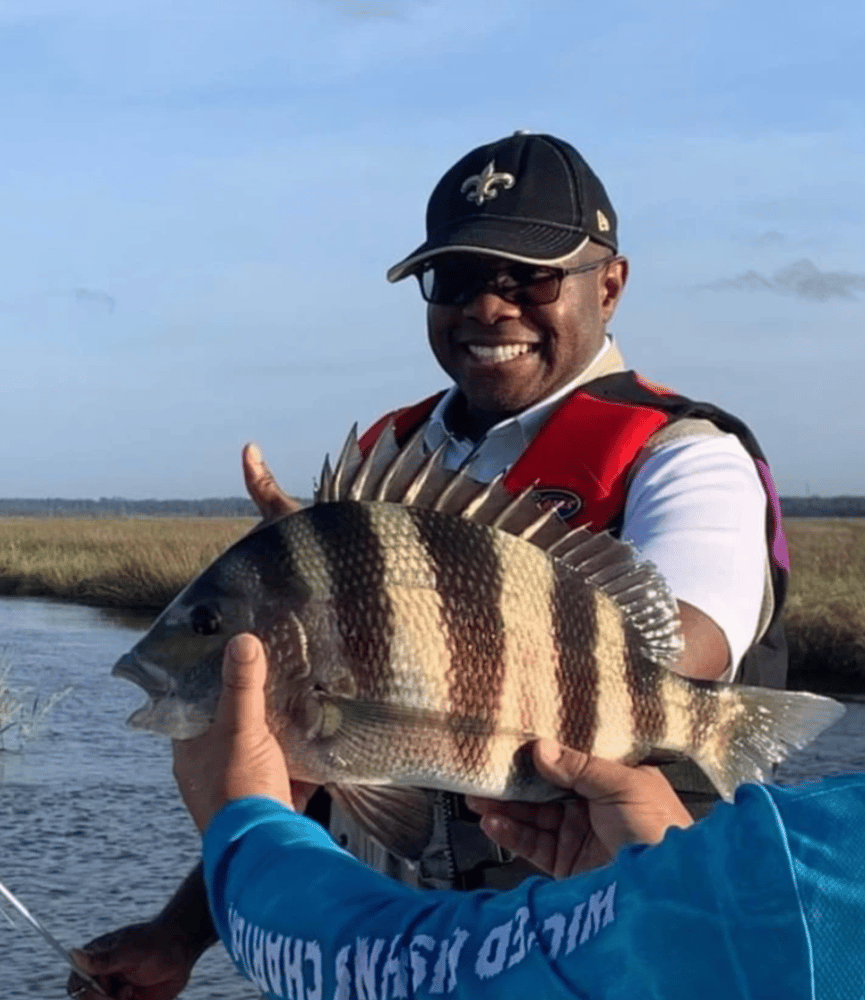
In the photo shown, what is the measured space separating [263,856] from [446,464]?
1.94 meters

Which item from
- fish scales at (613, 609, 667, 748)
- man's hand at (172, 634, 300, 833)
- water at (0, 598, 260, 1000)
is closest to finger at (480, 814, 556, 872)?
fish scales at (613, 609, 667, 748)

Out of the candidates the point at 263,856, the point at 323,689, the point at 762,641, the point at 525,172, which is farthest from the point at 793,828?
the point at 525,172

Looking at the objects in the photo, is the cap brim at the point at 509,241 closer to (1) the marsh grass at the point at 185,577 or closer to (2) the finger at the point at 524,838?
(2) the finger at the point at 524,838

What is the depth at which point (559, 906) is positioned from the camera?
147 centimetres

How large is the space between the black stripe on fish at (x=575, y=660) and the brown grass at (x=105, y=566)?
79.8 ft

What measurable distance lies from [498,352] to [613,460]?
42cm

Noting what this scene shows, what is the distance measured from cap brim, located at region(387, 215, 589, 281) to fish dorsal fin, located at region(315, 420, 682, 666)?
2.19 ft

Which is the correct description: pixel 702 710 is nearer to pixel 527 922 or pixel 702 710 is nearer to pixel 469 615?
pixel 469 615

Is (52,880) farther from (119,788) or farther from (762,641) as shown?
(762,641)

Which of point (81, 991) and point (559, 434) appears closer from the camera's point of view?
Answer: point (559, 434)

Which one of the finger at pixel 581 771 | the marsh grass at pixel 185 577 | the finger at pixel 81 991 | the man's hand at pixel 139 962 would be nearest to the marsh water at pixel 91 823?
the marsh grass at pixel 185 577

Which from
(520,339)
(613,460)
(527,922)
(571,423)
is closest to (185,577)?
(520,339)

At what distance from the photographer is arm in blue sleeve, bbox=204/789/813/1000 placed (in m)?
1.28

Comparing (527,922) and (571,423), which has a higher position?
(571,423)
